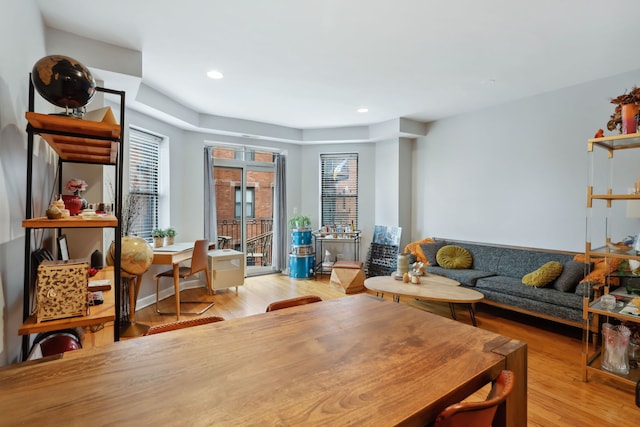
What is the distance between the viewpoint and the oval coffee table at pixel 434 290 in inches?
121

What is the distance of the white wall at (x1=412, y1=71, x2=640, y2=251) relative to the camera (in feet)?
11.6

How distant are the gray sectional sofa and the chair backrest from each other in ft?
9.86

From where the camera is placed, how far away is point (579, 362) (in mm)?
2607

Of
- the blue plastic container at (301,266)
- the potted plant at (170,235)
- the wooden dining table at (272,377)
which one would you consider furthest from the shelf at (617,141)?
the potted plant at (170,235)

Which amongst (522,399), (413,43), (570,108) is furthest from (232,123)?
(522,399)

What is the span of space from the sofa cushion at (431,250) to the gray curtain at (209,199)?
10.9 feet

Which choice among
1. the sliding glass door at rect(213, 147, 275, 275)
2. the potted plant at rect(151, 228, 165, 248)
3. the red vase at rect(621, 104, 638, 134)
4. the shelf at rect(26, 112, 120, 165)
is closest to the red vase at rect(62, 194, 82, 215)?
the shelf at rect(26, 112, 120, 165)

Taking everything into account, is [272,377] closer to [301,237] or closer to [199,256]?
[199,256]

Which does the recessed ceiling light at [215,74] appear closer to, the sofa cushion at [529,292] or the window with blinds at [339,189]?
the window with blinds at [339,189]

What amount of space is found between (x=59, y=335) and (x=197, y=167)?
373 cm

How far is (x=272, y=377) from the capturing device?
0.93 meters

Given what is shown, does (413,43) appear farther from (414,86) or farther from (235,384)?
(235,384)

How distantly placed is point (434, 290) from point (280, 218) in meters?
3.31

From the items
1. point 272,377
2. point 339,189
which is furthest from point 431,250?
point 272,377
